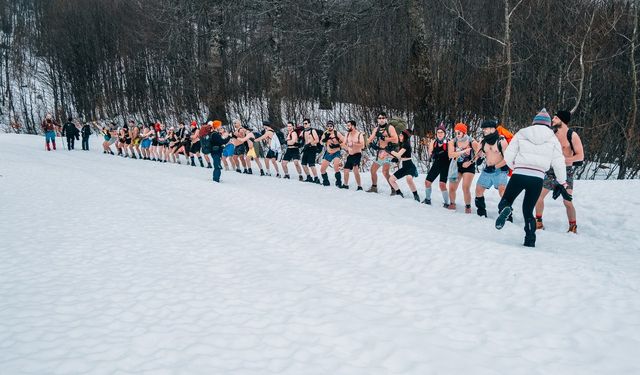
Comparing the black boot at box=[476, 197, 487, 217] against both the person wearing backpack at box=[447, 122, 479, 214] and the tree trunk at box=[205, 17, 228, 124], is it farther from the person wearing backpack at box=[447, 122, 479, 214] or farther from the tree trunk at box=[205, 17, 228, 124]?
the tree trunk at box=[205, 17, 228, 124]

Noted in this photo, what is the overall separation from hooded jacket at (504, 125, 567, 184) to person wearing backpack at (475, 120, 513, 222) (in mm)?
1991

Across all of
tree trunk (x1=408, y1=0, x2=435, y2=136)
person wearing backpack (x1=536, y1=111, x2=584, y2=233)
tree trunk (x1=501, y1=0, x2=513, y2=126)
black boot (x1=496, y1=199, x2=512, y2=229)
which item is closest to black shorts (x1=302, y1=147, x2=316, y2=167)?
tree trunk (x1=408, y1=0, x2=435, y2=136)

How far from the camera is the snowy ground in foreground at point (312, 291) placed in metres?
3.54

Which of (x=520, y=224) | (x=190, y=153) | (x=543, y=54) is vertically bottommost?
(x=520, y=224)

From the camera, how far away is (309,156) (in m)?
14.1

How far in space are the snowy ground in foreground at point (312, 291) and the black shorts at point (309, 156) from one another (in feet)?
15.6

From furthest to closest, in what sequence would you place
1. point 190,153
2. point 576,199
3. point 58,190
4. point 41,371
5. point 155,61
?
1. point 155,61
2. point 190,153
3. point 58,190
4. point 576,199
5. point 41,371

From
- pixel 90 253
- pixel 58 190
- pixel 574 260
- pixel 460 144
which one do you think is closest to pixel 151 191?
pixel 58 190

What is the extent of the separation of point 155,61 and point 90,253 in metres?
35.2

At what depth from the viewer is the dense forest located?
677 inches

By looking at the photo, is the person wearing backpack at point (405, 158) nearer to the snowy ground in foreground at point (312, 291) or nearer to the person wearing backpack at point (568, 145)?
the snowy ground in foreground at point (312, 291)

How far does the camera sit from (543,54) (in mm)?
20000

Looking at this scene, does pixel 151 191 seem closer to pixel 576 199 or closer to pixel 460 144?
pixel 460 144

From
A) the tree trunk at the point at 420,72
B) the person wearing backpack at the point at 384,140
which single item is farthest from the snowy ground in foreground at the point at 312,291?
the tree trunk at the point at 420,72
